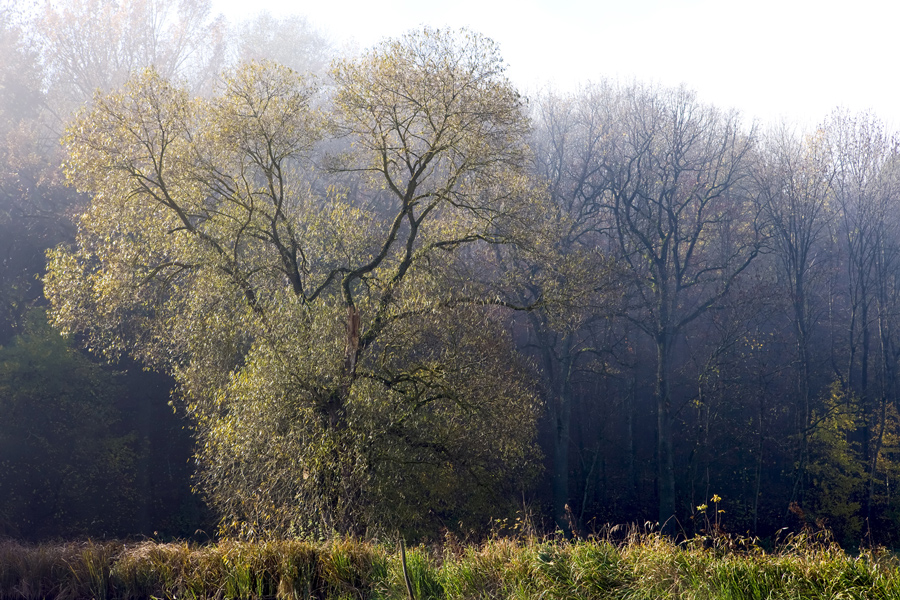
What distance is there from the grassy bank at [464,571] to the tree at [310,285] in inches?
160

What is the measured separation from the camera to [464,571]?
6711 millimetres

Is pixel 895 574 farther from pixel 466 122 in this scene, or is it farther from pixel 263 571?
pixel 466 122

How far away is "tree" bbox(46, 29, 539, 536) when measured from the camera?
12281mm

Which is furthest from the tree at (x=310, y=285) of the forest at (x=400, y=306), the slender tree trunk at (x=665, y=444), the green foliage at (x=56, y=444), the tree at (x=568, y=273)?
the slender tree trunk at (x=665, y=444)

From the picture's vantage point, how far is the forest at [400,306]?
1345cm

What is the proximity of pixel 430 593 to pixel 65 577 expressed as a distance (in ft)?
14.9

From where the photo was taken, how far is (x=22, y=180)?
25.4 metres

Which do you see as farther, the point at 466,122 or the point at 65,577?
the point at 466,122

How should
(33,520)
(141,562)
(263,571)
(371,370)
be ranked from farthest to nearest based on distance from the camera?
(33,520)
(371,370)
(141,562)
(263,571)

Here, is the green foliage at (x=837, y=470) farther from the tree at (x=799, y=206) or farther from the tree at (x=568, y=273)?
the tree at (x=568, y=273)

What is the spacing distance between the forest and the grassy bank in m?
0.69

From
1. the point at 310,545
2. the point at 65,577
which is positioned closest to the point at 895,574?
the point at 310,545

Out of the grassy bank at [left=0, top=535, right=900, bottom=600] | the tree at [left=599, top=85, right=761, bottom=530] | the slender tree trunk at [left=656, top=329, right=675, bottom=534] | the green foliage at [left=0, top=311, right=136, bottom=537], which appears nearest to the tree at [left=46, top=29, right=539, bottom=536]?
the grassy bank at [left=0, top=535, right=900, bottom=600]

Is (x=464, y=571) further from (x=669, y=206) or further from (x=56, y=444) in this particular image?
(x=669, y=206)
